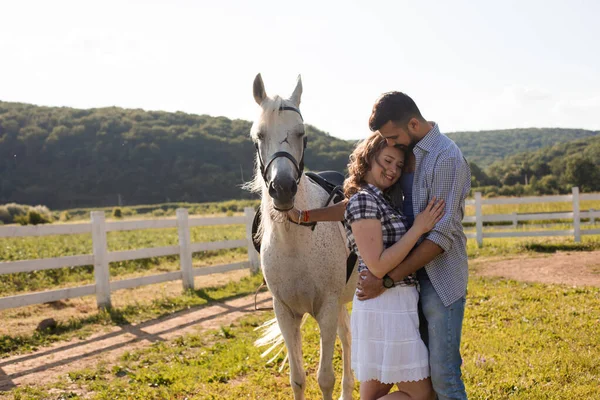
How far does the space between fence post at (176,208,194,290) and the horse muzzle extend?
7.06 meters

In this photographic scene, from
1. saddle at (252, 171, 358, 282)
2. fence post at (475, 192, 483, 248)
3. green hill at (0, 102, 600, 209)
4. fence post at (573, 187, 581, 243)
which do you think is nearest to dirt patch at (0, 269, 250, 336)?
saddle at (252, 171, 358, 282)

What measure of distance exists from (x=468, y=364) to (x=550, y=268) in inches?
248

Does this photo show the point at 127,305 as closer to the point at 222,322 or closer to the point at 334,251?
the point at 222,322

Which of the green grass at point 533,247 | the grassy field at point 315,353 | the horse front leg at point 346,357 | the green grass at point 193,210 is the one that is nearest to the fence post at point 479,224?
the green grass at point 533,247

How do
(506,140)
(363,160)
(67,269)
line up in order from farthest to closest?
(506,140)
(67,269)
(363,160)

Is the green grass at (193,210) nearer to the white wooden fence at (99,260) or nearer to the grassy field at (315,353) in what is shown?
the white wooden fence at (99,260)

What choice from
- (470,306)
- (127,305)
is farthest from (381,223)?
(127,305)

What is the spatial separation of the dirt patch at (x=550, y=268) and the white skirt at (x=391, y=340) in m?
7.16

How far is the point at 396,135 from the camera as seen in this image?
232 centimetres

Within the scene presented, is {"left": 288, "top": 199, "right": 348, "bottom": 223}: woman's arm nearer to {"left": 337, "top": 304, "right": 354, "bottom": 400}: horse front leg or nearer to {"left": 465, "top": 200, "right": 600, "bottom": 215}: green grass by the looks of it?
{"left": 337, "top": 304, "right": 354, "bottom": 400}: horse front leg

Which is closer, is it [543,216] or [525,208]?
[543,216]

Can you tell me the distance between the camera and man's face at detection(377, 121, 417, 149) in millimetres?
2289

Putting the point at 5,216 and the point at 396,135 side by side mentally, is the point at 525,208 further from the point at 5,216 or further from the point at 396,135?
the point at 5,216

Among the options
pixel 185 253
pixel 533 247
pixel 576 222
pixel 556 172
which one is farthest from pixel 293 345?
pixel 556 172
